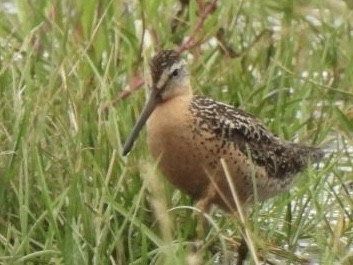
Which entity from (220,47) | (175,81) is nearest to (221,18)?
(220,47)

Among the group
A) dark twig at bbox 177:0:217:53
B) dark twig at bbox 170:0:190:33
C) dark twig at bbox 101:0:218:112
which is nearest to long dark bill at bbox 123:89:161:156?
dark twig at bbox 101:0:218:112

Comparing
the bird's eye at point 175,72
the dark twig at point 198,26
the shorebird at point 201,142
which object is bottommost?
the shorebird at point 201,142

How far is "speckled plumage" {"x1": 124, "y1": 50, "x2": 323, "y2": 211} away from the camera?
458cm

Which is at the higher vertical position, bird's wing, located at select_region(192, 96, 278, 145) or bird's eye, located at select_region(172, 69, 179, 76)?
bird's eye, located at select_region(172, 69, 179, 76)

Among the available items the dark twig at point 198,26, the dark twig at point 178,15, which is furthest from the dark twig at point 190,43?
the dark twig at point 178,15

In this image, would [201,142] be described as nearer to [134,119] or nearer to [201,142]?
[201,142]

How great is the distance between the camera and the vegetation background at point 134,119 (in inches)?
159

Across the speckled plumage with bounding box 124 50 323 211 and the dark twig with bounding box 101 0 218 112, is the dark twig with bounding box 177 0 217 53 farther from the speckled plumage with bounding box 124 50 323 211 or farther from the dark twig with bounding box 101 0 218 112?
the speckled plumage with bounding box 124 50 323 211

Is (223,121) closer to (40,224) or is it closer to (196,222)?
(196,222)

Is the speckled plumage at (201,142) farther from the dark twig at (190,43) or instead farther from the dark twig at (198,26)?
the dark twig at (198,26)

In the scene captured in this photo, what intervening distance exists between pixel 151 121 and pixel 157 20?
4.10 ft

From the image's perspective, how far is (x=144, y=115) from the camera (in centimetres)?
463

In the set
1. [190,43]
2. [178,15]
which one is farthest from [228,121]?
[178,15]

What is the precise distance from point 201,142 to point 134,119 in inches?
14.8
